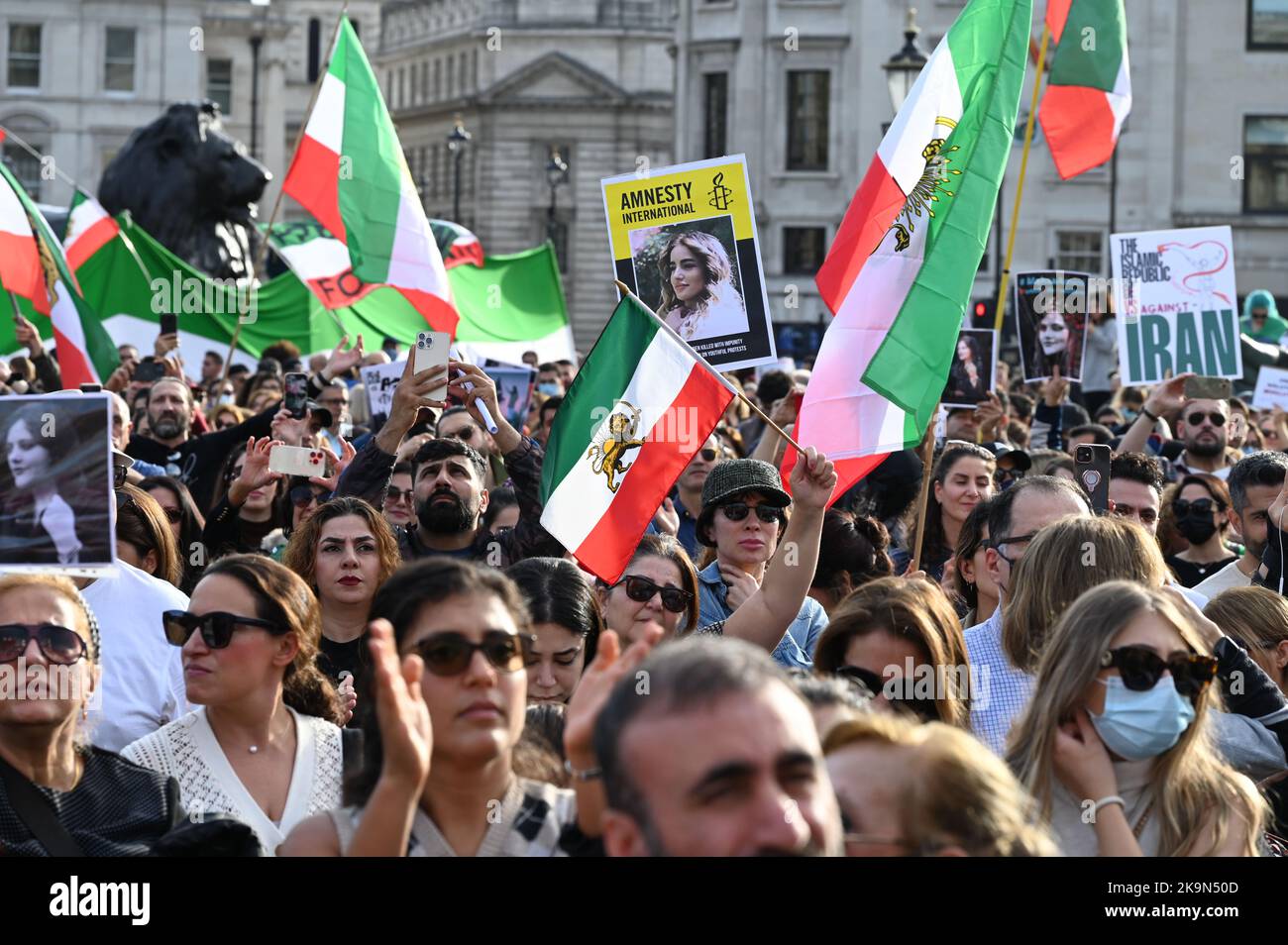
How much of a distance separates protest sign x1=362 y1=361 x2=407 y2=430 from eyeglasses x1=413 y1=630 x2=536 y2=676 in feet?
26.5

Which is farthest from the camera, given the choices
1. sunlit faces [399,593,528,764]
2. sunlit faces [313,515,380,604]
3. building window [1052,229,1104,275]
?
building window [1052,229,1104,275]

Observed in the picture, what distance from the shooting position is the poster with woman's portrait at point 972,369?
A: 448 inches

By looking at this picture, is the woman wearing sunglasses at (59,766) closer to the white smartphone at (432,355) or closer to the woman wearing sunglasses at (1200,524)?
the white smartphone at (432,355)

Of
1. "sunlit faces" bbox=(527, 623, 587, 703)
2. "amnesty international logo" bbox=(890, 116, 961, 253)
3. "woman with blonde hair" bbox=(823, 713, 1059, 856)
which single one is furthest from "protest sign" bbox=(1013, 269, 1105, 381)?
"woman with blonde hair" bbox=(823, 713, 1059, 856)

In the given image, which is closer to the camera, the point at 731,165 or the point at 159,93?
the point at 731,165

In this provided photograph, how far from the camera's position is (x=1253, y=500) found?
8523mm

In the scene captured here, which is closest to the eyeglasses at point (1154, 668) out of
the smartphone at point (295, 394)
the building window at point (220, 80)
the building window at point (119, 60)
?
the smartphone at point (295, 394)

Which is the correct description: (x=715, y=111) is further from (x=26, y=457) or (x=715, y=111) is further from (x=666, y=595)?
(x=26, y=457)

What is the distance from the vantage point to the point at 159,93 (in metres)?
62.1

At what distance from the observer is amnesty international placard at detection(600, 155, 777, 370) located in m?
9.05

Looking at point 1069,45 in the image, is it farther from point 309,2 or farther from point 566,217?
point 309,2

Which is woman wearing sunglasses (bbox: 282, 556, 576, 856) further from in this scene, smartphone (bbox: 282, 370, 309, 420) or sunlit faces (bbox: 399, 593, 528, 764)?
smartphone (bbox: 282, 370, 309, 420)
